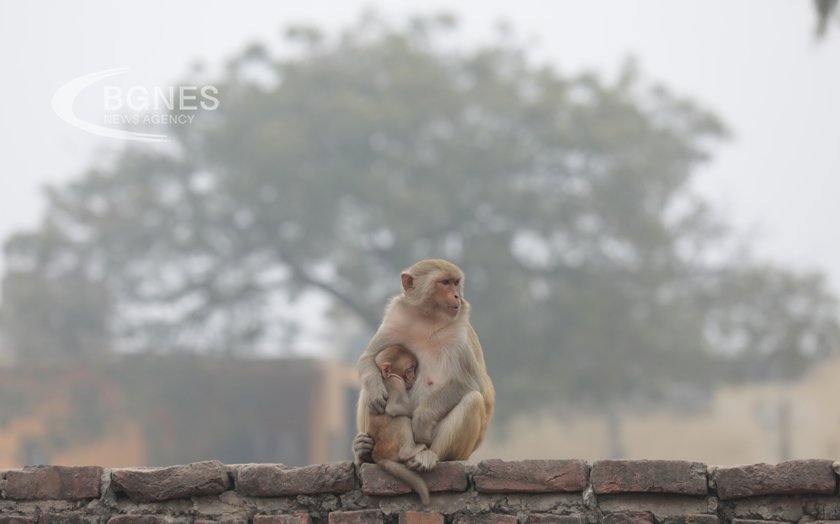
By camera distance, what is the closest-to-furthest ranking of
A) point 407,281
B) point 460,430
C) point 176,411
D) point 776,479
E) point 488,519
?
1. point 776,479
2. point 488,519
3. point 460,430
4. point 407,281
5. point 176,411

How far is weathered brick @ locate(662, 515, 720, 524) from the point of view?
3.58 metres

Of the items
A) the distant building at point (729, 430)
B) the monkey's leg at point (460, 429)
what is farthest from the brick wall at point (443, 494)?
the distant building at point (729, 430)

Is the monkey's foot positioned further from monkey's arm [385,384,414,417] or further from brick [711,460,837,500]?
brick [711,460,837,500]

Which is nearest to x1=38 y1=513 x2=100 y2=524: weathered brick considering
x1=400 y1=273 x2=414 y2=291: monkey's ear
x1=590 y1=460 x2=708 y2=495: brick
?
x1=400 y1=273 x2=414 y2=291: monkey's ear

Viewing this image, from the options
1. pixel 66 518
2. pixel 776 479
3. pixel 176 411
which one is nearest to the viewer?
pixel 776 479

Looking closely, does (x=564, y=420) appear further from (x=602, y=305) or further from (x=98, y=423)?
(x=98, y=423)

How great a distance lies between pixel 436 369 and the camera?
4.41 metres

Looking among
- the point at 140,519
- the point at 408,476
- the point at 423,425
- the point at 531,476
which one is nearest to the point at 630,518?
the point at 531,476

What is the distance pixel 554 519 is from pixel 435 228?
3250 centimetres

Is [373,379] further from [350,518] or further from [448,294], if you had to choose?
[350,518]

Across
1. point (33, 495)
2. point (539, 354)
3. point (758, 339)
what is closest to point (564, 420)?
Result: point (539, 354)

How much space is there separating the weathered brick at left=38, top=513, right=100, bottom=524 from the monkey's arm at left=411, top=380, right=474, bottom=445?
3.65 feet

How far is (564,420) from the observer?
3753 centimetres

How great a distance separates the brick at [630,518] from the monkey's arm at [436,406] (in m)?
0.76
